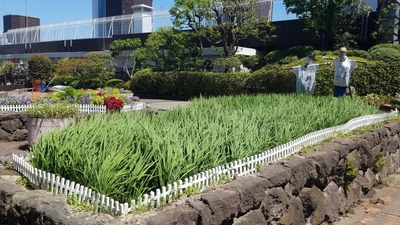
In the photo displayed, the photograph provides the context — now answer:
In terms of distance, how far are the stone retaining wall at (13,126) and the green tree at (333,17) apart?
16.6m

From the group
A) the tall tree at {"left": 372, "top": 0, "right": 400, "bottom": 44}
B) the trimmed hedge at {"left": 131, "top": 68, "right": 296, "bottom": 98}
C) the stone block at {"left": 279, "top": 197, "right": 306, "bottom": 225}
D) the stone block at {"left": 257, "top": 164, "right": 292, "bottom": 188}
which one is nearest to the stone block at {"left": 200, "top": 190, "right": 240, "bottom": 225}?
the stone block at {"left": 257, "top": 164, "right": 292, "bottom": 188}

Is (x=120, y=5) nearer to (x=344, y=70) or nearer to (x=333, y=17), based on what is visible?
(x=333, y=17)

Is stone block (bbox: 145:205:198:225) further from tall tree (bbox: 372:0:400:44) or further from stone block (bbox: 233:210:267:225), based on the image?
tall tree (bbox: 372:0:400:44)

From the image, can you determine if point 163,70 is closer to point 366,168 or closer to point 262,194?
point 366,168

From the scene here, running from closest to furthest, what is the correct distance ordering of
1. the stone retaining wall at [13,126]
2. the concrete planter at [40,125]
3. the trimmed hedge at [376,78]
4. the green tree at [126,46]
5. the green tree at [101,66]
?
the concrete planter at [40,125], the stone retaining wall at [13,126], the trimmed hedge at [376,78], the green tree at [101,66], the green tree at [126,46]

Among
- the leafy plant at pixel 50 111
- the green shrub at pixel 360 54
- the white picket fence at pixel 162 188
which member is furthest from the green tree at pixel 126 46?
the white picket fence at pixel 162 188

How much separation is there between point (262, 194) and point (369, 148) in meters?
3.28

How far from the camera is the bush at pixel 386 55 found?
52.3ft

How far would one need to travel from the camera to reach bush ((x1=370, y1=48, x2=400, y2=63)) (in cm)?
1594

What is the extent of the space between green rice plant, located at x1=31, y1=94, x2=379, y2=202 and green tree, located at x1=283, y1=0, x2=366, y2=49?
16.5 m

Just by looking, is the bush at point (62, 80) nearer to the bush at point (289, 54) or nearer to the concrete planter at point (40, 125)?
the bush at point (289, 54)

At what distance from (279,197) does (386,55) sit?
1440 cm

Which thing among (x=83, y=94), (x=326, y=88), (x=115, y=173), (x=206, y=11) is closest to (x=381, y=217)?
(x=115, y=173)

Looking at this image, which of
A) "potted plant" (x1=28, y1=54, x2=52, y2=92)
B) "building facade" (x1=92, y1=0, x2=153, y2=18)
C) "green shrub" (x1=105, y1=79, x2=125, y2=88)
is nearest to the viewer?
"green shrub" (x1=105, y1=79, x2=125, y2=88)
